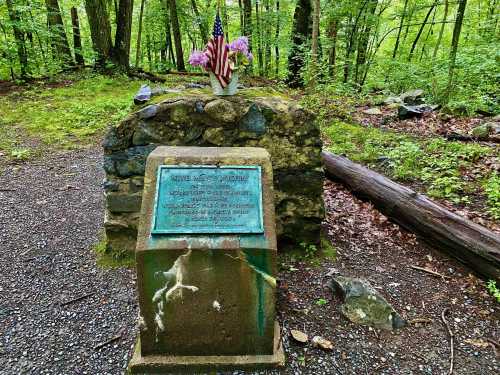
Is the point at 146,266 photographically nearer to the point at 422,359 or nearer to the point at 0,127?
the point at 422,359

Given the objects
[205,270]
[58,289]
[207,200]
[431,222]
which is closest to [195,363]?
[205,270]

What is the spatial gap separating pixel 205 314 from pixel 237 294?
237 mm

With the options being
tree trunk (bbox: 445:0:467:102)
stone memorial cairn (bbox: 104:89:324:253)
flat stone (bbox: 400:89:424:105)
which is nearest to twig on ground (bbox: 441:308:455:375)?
stone memorial cairn (bbox: 104:89:324:253)

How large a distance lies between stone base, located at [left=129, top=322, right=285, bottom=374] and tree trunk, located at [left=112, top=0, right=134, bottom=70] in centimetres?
1100

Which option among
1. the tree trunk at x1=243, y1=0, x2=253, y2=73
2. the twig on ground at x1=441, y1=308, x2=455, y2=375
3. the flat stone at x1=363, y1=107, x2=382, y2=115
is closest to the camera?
the twig on ground at x1=441, y1=308, x2=455, y2=375

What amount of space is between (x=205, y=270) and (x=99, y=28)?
36.5 feet

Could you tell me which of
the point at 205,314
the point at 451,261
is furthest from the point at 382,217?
the point at 205,314

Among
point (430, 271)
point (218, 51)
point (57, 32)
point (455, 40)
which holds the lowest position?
point (430, 271)

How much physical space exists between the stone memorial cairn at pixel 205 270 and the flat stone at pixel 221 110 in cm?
97

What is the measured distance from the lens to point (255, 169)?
248 centimetres

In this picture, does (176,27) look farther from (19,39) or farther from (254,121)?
(254,121)

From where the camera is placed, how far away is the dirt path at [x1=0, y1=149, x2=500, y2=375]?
246 centimetres

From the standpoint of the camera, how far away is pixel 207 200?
7.69 ft

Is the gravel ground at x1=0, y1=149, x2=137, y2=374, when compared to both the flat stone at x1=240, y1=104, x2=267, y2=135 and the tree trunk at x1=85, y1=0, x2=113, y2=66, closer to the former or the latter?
the flat stone at x1=240, y1=104, x2=267, y2=135
